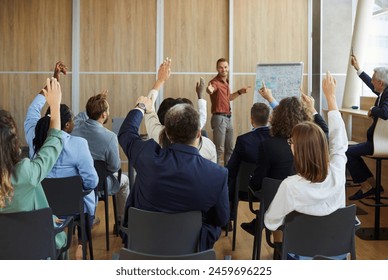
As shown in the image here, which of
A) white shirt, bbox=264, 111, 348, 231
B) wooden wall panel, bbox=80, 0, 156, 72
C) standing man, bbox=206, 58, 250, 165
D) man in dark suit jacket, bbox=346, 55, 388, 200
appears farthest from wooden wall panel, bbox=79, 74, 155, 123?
white shirt, bbox=264, 111, 348, 231

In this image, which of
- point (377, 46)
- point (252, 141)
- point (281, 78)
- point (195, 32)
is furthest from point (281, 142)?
point (377, 46)

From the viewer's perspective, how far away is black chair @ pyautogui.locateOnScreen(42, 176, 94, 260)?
3.49 meters

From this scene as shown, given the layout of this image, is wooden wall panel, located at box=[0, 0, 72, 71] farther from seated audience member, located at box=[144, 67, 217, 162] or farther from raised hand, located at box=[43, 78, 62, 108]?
raised hand, located at box=[43, 78, 62, 108]

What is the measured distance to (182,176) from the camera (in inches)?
102

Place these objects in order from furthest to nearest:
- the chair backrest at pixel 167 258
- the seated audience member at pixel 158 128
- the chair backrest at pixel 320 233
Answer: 1. the seated audience member at pixel 158 128
2. the chair backrest at pixel 320 233
3. the chair backrest at pixel 167 258

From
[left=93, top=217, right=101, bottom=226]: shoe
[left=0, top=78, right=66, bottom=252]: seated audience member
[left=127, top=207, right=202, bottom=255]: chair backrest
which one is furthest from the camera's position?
[left=93, top=217, right=101, bottom=226]: shoe

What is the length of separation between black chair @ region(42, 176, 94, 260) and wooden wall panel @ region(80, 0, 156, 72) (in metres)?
4.52

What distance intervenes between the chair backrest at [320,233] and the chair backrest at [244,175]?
1600 millimetres

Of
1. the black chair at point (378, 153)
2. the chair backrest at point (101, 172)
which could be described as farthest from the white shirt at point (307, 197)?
the black chair at point (378, 153)

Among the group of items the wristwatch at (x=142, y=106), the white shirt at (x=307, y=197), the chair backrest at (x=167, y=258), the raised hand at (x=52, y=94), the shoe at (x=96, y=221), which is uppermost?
the raised hand at (x=52, y=94)

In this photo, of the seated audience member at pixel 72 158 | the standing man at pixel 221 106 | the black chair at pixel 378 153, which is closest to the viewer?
the seated audience member at pixel 72 158

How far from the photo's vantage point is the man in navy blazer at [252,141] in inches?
Answer: 168

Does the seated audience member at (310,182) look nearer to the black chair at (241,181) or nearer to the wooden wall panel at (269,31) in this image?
the black chair at (241,181)
